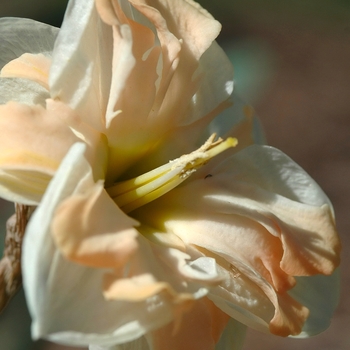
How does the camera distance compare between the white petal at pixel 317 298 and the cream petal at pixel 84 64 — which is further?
the white petal at pixel 317 298

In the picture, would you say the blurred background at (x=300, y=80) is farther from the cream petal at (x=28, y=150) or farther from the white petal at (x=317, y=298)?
the cream petal at (x=28, y=150)

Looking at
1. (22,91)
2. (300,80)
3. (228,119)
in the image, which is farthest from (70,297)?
(300,80)

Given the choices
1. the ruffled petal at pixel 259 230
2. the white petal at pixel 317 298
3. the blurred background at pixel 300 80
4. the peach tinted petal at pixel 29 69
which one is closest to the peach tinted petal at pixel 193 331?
the ruffled petal at pixel 259 230

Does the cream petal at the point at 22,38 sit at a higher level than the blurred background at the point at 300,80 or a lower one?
higher

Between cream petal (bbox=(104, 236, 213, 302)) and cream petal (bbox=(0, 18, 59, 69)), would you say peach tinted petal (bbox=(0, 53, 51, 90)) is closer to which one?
cream petal (bbox=(0, 18, 59, 69))

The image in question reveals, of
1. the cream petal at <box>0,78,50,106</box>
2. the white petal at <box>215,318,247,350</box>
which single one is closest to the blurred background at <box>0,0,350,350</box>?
the white petal at <box>215,318,247,350</box>

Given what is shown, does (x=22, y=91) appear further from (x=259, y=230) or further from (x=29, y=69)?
(x=259, y=230)

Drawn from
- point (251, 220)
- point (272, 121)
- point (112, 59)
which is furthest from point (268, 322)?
point (272, 121)
